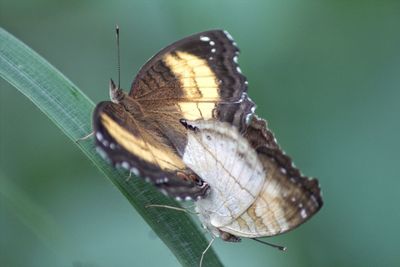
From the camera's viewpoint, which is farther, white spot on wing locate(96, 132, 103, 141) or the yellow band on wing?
the yellow band on wing

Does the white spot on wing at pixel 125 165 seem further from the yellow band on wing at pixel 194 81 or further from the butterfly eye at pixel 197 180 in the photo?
the yellow band on wing at pixel 194 81

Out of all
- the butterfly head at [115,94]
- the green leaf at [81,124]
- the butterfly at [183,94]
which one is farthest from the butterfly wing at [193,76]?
the green leaf at [81,124]

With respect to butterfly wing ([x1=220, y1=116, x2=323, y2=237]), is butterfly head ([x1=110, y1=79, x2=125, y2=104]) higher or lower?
higher

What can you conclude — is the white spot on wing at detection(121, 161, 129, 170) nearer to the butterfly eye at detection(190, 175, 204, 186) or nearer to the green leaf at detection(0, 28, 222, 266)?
the green leaf at detection(0, 28, 222, 266)

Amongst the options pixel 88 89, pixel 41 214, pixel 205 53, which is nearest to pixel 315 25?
pixel 205 53

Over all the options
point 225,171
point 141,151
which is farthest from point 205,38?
point 141,151

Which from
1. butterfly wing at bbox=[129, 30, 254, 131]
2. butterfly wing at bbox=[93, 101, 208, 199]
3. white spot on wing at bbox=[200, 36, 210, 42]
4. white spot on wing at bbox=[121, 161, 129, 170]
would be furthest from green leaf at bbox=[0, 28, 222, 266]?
white spot on wing at bbox=[200, 36, 210, 42]

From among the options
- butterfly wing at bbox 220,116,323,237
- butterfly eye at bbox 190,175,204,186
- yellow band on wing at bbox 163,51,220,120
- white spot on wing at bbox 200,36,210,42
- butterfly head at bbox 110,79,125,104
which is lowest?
butterfly wing at bbox 220,116,323,237

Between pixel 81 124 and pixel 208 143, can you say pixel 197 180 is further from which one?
pixel 81 124
